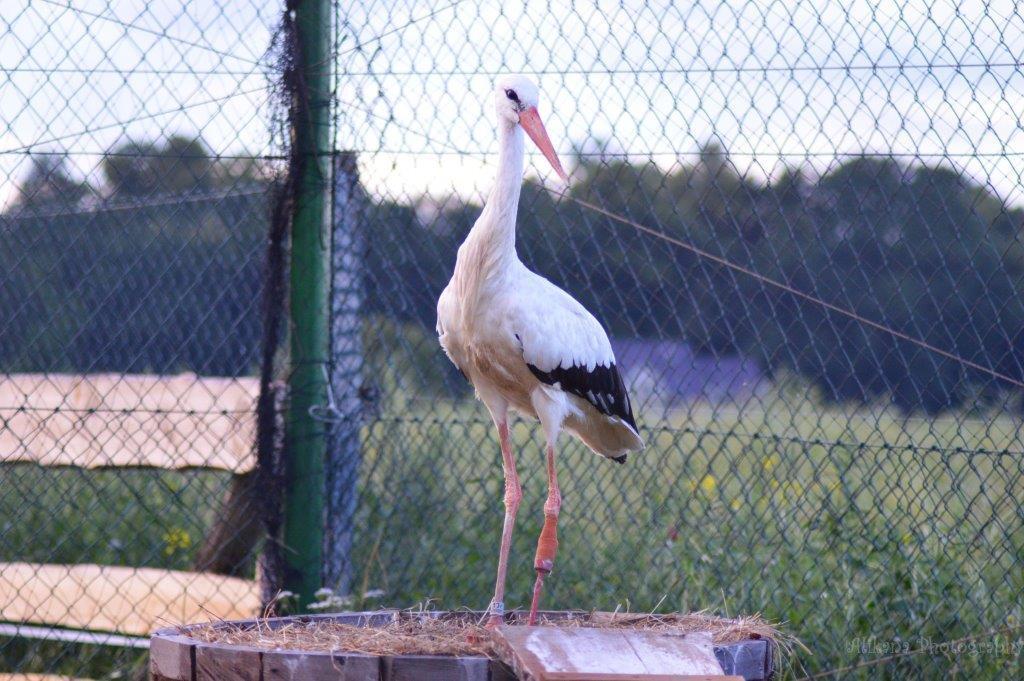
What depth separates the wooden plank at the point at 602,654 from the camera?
2.64m

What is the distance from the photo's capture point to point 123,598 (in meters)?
4.96

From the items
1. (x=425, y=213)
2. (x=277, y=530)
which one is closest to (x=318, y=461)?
(x=277, y=530)

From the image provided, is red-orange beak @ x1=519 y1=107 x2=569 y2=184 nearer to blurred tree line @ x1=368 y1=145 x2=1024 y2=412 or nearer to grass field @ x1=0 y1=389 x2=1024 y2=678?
blurred tree line @ x1=368 y1=145 x2=1024 y2=412

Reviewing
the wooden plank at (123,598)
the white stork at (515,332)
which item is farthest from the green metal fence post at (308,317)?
the white stork at (515,332)

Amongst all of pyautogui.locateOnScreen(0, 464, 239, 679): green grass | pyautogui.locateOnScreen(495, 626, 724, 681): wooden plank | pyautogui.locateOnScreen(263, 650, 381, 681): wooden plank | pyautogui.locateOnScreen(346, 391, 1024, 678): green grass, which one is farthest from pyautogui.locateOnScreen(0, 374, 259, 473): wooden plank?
pyautogui.locateOnScreen(495, 626, 724, 681): wooden plank

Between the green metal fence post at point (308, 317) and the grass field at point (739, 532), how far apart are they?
0.27m

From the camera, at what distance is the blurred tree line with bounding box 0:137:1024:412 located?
13.9ft

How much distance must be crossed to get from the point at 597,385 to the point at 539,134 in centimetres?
92

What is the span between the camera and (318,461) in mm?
4762

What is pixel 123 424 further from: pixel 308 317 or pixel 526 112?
pixel 526 112

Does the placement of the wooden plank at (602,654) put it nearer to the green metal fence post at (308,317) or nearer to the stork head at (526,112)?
the stork head at (526,112)

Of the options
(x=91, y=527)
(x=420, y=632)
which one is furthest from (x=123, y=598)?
(x=420, y=632)

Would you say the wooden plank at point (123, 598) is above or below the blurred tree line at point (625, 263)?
below

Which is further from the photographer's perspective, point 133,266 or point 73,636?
point 133,266
